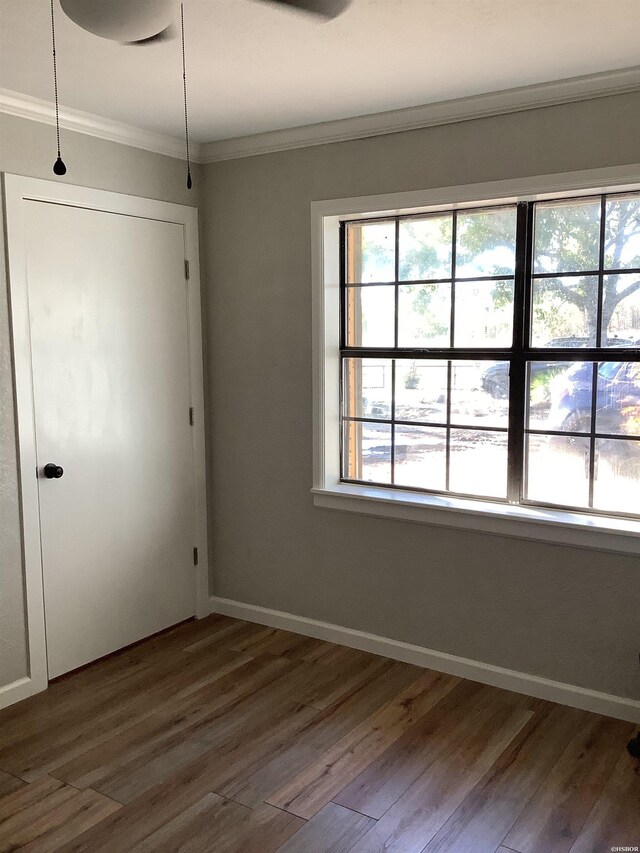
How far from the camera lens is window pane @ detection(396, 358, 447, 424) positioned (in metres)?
3.37

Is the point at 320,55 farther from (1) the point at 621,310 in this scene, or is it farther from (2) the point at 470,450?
(2) the point at 470,450

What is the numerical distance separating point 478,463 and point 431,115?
1.47 m

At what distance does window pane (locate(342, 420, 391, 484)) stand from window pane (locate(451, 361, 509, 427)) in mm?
374

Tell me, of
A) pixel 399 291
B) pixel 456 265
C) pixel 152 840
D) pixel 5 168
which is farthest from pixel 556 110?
pixel 152 840

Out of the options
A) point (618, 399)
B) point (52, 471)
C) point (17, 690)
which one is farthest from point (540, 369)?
point (17, 690)

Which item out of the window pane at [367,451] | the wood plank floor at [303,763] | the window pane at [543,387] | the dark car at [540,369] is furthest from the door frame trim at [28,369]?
the window pane at [543,387]

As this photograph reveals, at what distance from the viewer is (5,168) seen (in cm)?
296

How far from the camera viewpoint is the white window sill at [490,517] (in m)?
2.88

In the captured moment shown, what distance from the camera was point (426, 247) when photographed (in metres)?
3.34

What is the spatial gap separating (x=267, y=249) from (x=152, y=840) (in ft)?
8.30

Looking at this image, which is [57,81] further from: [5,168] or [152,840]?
[152,840]

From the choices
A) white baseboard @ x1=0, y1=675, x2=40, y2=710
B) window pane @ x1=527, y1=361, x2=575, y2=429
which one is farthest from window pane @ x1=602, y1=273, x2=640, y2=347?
white baseboard @ x1=0, y1=675, x2=40, y2=710

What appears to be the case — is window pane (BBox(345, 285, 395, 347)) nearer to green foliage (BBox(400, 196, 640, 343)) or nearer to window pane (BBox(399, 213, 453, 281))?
window pane (BBox(399, 213, 453, 281))

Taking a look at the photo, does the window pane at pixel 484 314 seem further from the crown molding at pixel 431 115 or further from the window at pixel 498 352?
the crown molding at pixel 431 115
